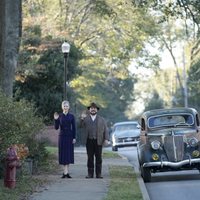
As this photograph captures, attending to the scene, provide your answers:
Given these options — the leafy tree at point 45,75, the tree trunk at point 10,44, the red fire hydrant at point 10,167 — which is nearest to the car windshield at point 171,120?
the tree trunk at point 10,44

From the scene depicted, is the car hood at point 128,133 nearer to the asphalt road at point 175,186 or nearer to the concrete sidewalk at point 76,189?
the asphalt road at point 175,186

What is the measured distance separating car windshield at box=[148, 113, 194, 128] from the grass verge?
1.60 metres

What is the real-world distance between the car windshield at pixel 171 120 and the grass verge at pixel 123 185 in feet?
5.25

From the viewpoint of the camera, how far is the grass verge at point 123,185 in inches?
489

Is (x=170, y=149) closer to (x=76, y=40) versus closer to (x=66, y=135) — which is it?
(x=66, y=135)

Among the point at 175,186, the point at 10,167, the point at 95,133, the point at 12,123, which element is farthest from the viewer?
the point at 95,133

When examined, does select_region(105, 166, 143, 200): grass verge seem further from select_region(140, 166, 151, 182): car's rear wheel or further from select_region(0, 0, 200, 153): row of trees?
select_region(0, 0, 200, 153): row of trees

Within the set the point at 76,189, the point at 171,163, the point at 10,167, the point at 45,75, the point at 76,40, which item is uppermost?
the point at 76,40

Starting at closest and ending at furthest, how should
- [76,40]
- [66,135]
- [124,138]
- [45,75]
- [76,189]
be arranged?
[76,189] < [66,135] < [45,75] < [124,138] < [76,40]

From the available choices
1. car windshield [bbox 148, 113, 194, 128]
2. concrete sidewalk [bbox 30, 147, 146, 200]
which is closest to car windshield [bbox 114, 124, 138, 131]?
car windshield [bbox 148, 113, 194, 128]

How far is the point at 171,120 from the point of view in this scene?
686 inches

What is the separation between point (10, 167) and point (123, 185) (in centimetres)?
311

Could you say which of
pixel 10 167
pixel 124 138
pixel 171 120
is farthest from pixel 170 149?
pixel 124 138

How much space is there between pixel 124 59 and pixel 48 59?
558 inches
